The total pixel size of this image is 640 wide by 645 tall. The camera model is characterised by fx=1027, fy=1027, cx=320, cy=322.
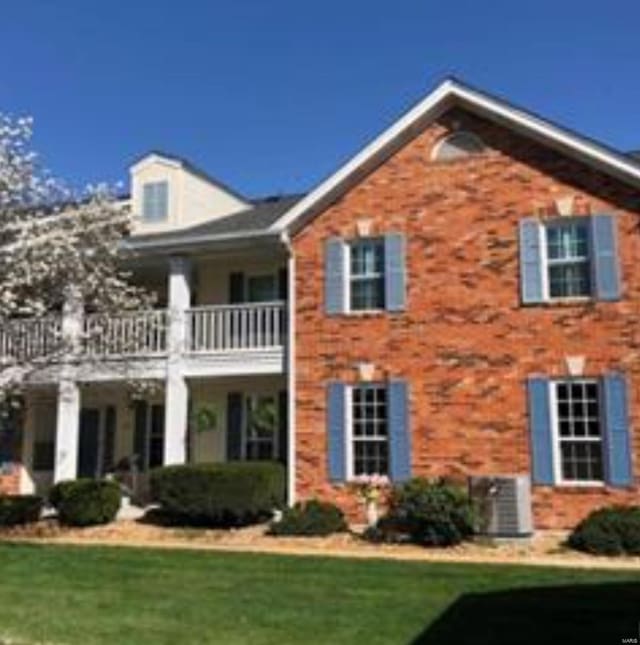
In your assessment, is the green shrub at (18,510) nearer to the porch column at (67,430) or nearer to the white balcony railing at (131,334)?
the porch column at (67,430)

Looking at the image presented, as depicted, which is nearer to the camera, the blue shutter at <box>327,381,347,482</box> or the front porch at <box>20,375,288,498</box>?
→ the blue shutter at <box>327,381,347,482</box>

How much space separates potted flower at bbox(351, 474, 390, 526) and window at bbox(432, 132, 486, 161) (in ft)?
21.1

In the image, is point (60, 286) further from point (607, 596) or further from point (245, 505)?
point (607, 596)

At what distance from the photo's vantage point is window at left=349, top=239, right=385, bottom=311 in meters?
20.5

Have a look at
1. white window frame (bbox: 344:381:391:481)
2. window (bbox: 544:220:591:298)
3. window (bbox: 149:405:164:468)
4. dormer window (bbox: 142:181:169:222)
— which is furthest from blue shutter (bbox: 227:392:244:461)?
window (bbox: 544:220:591:298)

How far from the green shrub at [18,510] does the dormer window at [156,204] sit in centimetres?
787

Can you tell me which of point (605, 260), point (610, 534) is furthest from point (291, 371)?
point (610, 534)

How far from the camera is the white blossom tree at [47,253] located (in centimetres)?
1830

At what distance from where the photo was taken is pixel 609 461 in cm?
1783

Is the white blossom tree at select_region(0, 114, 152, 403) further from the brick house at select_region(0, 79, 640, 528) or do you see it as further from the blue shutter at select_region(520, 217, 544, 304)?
the blue shutter at select_region(520, 217, 544, 304)

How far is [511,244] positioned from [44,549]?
9.99m

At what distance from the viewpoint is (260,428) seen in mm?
23156

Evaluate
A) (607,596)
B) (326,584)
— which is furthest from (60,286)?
(607,596)

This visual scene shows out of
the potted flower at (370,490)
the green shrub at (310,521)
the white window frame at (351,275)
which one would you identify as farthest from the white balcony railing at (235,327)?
the green shrub at (310,521)
